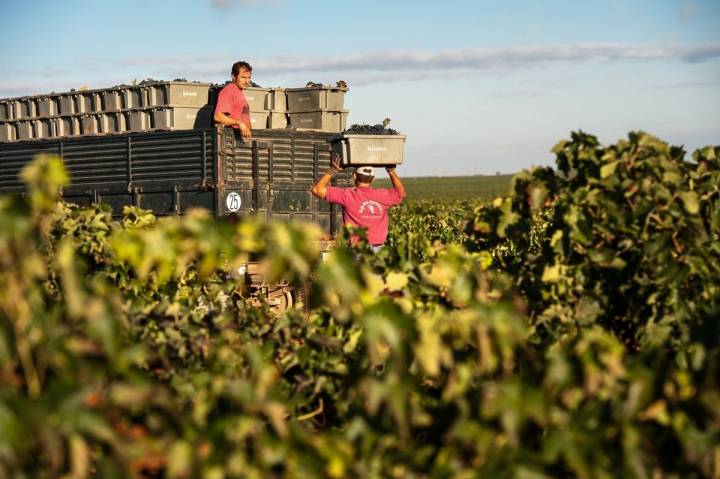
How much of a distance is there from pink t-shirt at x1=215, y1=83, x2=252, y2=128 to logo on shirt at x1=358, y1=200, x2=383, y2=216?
9.87 ft

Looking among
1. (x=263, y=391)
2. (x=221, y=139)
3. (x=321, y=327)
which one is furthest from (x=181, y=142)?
(x=263, y=391)

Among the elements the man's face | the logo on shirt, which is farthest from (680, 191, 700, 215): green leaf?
the man's face

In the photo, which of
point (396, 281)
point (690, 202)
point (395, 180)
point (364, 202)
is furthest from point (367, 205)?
point (690, 202)

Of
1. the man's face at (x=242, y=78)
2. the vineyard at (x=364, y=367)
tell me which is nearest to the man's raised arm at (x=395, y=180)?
the man's face at (x=242, y=78)

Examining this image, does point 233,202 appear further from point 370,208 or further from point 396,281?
point 396,281

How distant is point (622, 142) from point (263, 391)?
2.55 m

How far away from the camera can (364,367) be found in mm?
4074

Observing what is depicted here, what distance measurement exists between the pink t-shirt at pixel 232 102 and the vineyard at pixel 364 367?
7.24 meters

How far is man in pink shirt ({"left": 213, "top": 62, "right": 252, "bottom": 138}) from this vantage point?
11.6m

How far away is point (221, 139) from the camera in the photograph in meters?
11.5

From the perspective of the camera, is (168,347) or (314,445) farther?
(168,347)

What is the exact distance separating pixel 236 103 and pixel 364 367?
8.22m

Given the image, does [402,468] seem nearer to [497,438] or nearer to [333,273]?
[497,438]

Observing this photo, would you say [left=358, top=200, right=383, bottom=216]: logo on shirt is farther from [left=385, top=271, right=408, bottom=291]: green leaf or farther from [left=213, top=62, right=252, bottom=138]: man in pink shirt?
[left=385, top=271, right=408, bottom=291]: green leaf
